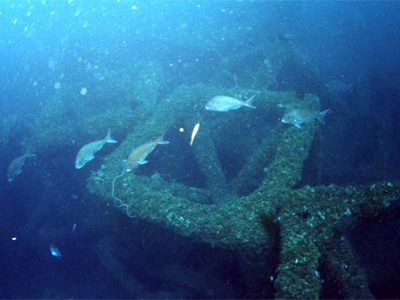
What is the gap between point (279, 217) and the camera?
3.63 meters

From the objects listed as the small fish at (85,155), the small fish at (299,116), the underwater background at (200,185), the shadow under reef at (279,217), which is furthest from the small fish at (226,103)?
the small fish at (85,155)

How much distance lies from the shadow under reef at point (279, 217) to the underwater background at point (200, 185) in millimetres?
24

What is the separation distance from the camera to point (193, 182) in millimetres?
8086

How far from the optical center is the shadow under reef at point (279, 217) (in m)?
3.10

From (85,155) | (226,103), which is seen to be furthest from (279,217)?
(85,155)

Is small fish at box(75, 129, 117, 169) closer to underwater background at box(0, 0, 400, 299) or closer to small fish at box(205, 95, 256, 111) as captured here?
underwater background at box(0, 0, 400, 299)

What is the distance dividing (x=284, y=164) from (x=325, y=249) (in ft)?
6.53

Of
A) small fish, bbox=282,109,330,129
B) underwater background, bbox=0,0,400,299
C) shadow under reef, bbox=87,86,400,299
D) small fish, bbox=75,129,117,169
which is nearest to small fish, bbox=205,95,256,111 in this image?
underwater background, bbox=0,0,400,299

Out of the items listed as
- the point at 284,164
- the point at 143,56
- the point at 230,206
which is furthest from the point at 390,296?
the point at 143,56

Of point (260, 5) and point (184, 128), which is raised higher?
point (184, 128)

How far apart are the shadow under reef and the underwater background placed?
0.08ft

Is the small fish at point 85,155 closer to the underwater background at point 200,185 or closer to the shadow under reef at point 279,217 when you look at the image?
the underwater background at point 200,185

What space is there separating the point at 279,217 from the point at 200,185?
4527mm

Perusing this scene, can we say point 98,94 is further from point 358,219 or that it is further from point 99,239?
point 358,219
